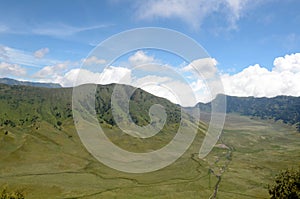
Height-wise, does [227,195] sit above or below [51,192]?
above

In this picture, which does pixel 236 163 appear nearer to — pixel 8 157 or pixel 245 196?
pixel 245 196

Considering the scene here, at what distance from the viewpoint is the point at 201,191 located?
3804 inches

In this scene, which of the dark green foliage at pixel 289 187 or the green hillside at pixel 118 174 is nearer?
the dark green foliage at pixel 289 187

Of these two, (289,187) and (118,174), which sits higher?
(289,187)

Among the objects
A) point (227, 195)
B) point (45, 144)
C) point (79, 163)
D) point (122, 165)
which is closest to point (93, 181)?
point (122, 165)

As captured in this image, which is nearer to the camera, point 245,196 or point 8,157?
point 245,196

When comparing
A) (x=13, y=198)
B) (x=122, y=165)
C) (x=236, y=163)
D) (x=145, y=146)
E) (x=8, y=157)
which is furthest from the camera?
(x=145, y=146)

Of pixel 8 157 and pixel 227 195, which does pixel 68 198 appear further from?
pixel 8 157

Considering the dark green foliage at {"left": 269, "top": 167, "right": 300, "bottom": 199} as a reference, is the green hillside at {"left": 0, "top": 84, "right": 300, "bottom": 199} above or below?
below

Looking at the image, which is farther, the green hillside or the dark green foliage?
the green hillside

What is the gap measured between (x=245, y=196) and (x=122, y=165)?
169 feet

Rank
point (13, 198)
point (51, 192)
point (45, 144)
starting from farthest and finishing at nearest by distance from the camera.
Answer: point (45, 144) → point (51, 192) → point (13, 198)

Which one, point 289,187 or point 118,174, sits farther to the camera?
point 118,174

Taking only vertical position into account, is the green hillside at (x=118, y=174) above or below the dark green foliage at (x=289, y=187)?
below
